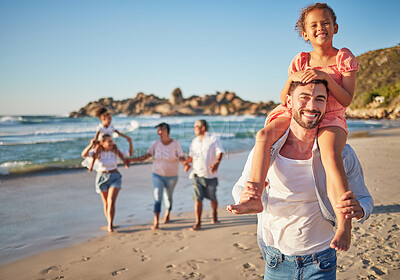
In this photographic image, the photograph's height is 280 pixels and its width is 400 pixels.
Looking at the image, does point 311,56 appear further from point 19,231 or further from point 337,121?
point 19,231

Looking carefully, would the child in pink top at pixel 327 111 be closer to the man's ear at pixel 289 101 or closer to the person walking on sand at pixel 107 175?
the man's ear at pixel 289 101

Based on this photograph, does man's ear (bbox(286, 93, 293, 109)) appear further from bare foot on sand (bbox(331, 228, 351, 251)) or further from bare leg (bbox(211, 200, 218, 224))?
bare leg (bbox(211, 200, 218, 224))

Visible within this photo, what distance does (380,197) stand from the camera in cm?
716

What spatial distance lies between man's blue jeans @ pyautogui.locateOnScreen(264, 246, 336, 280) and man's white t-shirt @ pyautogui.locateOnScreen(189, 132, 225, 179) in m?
4.34

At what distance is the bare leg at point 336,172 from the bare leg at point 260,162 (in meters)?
0.27

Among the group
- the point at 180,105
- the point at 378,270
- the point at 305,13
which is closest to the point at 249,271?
the point at 378,270

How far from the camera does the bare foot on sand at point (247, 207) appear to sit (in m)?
1.91

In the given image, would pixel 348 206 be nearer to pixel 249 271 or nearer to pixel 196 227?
pixel 249 271

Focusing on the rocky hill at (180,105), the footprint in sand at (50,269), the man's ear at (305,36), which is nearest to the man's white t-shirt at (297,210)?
the man's ear at (305,36)

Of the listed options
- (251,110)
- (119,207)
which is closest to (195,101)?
(251,110)

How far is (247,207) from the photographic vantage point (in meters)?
1.94

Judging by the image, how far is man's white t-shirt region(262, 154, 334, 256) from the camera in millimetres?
2031

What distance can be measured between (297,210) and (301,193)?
0.12 meters

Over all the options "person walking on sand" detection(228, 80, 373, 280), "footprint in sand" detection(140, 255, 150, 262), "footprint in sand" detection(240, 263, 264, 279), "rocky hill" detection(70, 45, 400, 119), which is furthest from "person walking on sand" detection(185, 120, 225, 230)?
"rocky hill" detection(70, 45, 400, 119)
